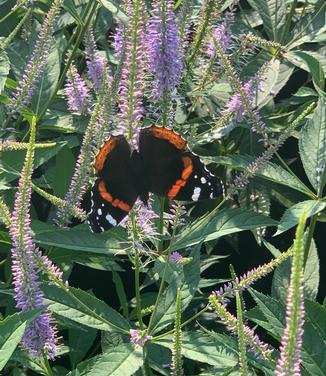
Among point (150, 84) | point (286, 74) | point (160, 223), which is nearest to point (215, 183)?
point (160, 223)

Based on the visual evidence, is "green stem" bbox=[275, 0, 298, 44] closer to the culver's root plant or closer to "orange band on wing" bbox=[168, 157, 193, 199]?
the culver's root plant

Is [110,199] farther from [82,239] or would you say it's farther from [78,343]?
[78,343]

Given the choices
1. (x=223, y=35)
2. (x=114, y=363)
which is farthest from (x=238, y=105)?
(x=114, y=363)

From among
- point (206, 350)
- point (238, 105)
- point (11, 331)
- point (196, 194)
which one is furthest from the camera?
point (238, 105)

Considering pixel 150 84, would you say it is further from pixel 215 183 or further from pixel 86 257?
pixel 86 257

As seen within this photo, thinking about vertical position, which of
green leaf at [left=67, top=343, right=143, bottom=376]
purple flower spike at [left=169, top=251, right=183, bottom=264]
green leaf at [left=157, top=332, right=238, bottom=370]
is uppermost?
purple flower spike at [left=169, top=251, right=183, bottom=264]

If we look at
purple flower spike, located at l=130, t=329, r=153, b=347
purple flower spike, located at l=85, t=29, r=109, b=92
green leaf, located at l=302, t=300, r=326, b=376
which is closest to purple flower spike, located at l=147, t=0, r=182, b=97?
purple flower spike, located at l=85, t=29, r=109, b=92

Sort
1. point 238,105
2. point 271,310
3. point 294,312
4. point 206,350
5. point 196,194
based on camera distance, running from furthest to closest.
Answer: point 238,105 → point 196,194 → point 206,350 → point 271,310 → point 294,312

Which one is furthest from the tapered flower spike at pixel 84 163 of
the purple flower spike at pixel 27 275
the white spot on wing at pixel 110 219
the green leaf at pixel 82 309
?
the purple flower spike at pixel 27 275

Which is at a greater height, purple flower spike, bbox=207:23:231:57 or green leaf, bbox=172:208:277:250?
purple flower spike, bbox=207:23:231:57
